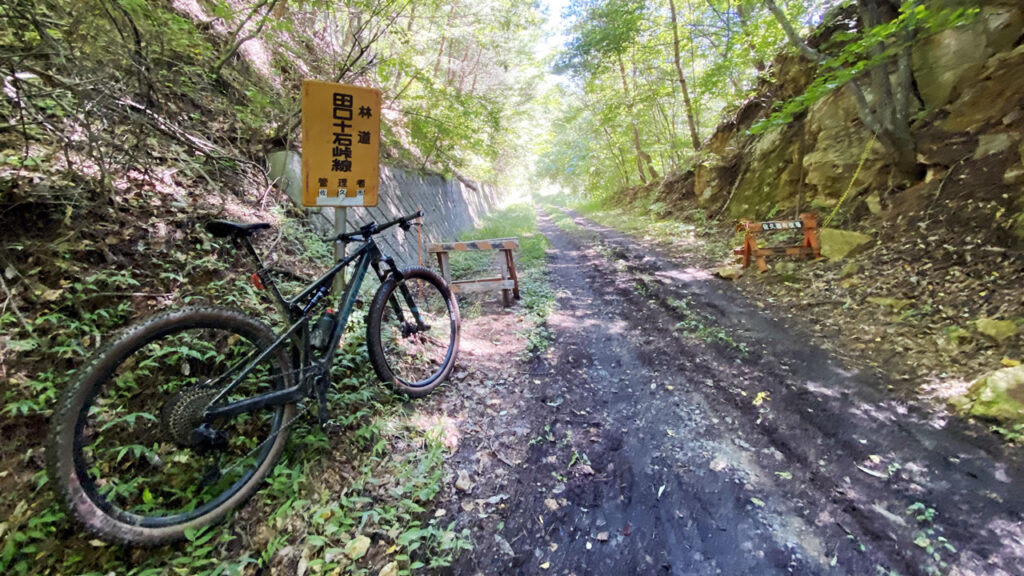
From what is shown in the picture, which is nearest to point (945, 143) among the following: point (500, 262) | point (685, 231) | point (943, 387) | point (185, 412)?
point (943, 387)

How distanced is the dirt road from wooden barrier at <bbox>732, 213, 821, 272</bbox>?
233 cm

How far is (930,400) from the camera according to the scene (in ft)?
8.70

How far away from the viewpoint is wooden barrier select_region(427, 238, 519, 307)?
4.98 metres

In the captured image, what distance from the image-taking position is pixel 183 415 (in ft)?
5.75

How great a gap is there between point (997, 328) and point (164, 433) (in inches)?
220

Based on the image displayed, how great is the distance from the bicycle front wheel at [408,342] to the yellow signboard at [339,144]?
74cm

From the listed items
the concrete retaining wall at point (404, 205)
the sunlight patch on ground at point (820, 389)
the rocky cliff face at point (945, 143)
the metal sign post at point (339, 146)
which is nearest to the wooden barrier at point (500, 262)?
the concrete retaining wall at point (404, 205)

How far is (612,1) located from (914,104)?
325 inches

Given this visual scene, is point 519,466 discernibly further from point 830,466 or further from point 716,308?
point 716,308

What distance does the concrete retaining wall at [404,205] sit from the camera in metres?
4.75

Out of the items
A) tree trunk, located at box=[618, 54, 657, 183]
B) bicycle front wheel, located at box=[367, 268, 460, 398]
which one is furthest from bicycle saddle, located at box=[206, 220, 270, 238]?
tree trunk, located at box=[618, 54, 657, 183]

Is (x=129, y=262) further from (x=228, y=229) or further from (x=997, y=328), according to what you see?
(x=997, y=328)

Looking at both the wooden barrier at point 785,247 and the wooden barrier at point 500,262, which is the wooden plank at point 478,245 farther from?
the wooden barrier at point 785,247

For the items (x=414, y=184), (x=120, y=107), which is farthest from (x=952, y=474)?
(x=414, y=184)
